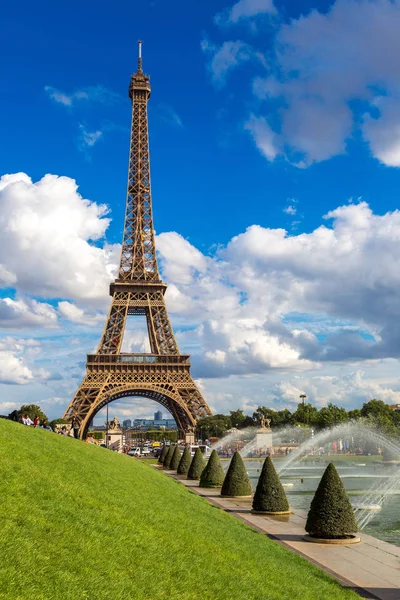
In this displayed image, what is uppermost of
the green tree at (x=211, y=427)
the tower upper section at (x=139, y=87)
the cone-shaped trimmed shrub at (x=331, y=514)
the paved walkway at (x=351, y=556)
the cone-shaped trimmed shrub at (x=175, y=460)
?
the tower upper section at (x=139, y=87)

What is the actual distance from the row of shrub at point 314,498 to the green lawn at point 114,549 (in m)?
2.40

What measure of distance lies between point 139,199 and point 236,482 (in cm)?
7991

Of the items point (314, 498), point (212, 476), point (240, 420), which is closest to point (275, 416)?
point (240, 420)

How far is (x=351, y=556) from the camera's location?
16344 millimetres

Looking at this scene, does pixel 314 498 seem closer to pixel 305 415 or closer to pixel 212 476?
pixel 212 476

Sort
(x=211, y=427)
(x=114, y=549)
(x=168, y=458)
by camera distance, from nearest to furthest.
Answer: (x=114, y=549), (x=168, y=458), (x=211, y=427)

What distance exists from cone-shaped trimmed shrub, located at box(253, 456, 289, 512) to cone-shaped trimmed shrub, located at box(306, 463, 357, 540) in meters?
4.99

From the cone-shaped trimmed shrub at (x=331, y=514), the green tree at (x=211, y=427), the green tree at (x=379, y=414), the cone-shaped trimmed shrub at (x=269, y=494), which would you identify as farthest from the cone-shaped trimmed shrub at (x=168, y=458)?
the green tree at (x=379, y=414)

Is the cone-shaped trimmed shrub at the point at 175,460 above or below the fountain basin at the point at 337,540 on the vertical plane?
above

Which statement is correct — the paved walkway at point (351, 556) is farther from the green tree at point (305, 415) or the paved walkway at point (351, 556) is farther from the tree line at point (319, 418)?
the green tree at point (305, 415)

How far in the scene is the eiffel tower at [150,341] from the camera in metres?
89.3

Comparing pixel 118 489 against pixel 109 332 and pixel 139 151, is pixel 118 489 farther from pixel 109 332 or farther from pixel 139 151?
pixel 139 151

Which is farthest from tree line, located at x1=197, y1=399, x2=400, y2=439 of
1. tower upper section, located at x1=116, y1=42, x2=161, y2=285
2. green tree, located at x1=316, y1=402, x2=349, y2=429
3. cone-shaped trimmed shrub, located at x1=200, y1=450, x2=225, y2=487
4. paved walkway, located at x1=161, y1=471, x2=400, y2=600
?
paved walkway, located at x1=161, y1=471, x2=400, y2=600

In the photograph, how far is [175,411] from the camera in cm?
9388
